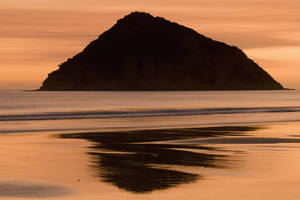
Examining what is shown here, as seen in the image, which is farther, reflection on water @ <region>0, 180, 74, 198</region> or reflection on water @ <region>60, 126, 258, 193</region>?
reflection on water @ <region>60, 126, 258, 193</region>

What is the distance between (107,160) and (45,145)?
262 inches

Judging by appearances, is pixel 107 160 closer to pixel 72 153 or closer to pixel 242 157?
pixel 72 153

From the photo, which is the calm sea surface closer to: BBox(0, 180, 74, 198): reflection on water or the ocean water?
BBox(0, 180, 74, 198): reflection on water

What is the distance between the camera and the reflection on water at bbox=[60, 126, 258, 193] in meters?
17.2

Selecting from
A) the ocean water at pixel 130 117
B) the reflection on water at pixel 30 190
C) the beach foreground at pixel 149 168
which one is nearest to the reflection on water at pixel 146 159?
the beach foreground at pixel 149 168

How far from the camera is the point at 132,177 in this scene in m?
17.9

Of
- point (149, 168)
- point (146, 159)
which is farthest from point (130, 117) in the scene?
point (149, 168)

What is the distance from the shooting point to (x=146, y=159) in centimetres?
2231

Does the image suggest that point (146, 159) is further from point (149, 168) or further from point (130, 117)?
point (130, 117)

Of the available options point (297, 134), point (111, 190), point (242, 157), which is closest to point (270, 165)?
point (242, 157)

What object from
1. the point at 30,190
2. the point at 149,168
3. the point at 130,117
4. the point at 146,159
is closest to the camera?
the point at 30,190

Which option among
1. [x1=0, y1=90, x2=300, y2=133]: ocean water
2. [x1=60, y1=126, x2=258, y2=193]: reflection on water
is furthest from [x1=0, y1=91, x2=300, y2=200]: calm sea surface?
[x1=0, y1=90, x2=300, y2=133]: ocean water

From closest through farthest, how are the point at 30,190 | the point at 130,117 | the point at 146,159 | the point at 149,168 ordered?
the point at 30,190
the point at 149,168
the point at 146,159
the point at 130,117

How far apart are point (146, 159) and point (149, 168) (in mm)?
2487
